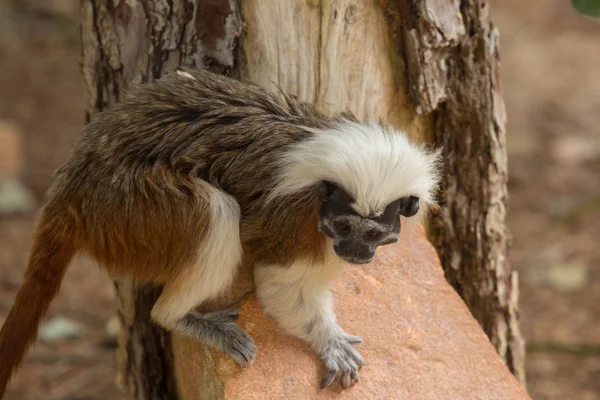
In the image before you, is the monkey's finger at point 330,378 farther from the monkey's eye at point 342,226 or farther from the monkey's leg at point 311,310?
the monkey's eye at point 342,226

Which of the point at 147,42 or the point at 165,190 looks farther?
the point at 147,42

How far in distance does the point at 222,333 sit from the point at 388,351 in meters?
0.67

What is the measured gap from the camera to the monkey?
280 centimetres

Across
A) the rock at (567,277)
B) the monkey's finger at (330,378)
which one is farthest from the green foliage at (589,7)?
the rock at (567,277)

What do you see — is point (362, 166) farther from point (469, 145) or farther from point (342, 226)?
point (469, 145)

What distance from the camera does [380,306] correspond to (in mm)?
3365

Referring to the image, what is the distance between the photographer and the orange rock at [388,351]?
307cm

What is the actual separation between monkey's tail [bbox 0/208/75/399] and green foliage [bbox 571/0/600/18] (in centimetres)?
209

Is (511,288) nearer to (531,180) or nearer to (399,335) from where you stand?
(399,335)

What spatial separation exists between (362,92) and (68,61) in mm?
6451

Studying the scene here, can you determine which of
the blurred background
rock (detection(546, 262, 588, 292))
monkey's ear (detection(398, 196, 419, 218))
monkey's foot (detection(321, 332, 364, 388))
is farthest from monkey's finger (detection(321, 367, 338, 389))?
rock (detection(546, 262, 588, 292))

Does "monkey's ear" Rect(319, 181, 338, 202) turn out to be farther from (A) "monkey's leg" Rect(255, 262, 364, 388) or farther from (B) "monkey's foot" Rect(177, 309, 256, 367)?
(B) "monkey's foot" Rect(177, 309, 256, 367)

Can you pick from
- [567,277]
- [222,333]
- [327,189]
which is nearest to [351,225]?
[327,189]

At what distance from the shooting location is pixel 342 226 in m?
2.73
